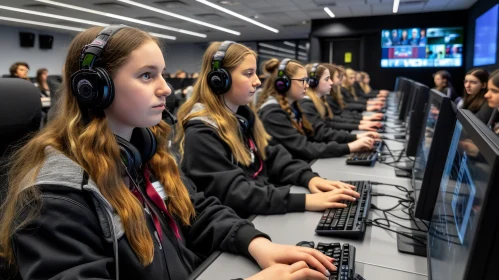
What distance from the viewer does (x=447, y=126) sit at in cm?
103

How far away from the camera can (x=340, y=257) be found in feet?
3.10

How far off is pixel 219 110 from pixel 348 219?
0.65 m

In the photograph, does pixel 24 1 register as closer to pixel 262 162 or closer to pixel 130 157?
pixel 262 162

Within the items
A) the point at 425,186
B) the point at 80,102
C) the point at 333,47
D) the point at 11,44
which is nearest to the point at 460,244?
the point at 425,186

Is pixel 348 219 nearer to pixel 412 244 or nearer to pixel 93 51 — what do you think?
pixel 412 244

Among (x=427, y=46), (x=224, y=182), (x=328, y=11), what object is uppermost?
(x=328, y=11)

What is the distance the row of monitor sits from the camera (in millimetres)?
438

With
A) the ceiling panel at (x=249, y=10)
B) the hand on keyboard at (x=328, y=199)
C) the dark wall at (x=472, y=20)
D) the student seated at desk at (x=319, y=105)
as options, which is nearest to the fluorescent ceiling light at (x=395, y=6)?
the ceiling panel at (x=249, y=10)

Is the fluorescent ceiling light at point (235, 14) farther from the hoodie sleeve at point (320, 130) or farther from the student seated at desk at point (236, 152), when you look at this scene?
the student seated at desk at point (236, 152)

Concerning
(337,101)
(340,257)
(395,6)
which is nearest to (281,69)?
(340,257)

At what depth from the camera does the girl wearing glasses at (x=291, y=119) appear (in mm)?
2254

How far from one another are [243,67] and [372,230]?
795mm

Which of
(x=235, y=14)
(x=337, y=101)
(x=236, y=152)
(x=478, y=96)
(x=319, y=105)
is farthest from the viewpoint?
(x=235, y=14)

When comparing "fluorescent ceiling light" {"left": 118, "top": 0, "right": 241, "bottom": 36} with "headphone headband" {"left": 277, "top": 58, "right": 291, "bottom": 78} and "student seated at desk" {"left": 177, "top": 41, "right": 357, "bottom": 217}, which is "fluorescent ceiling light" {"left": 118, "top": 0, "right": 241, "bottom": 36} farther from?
"student seated at desk" {"left": 177, "top": 41, "right": 357, "bottom": 217}
